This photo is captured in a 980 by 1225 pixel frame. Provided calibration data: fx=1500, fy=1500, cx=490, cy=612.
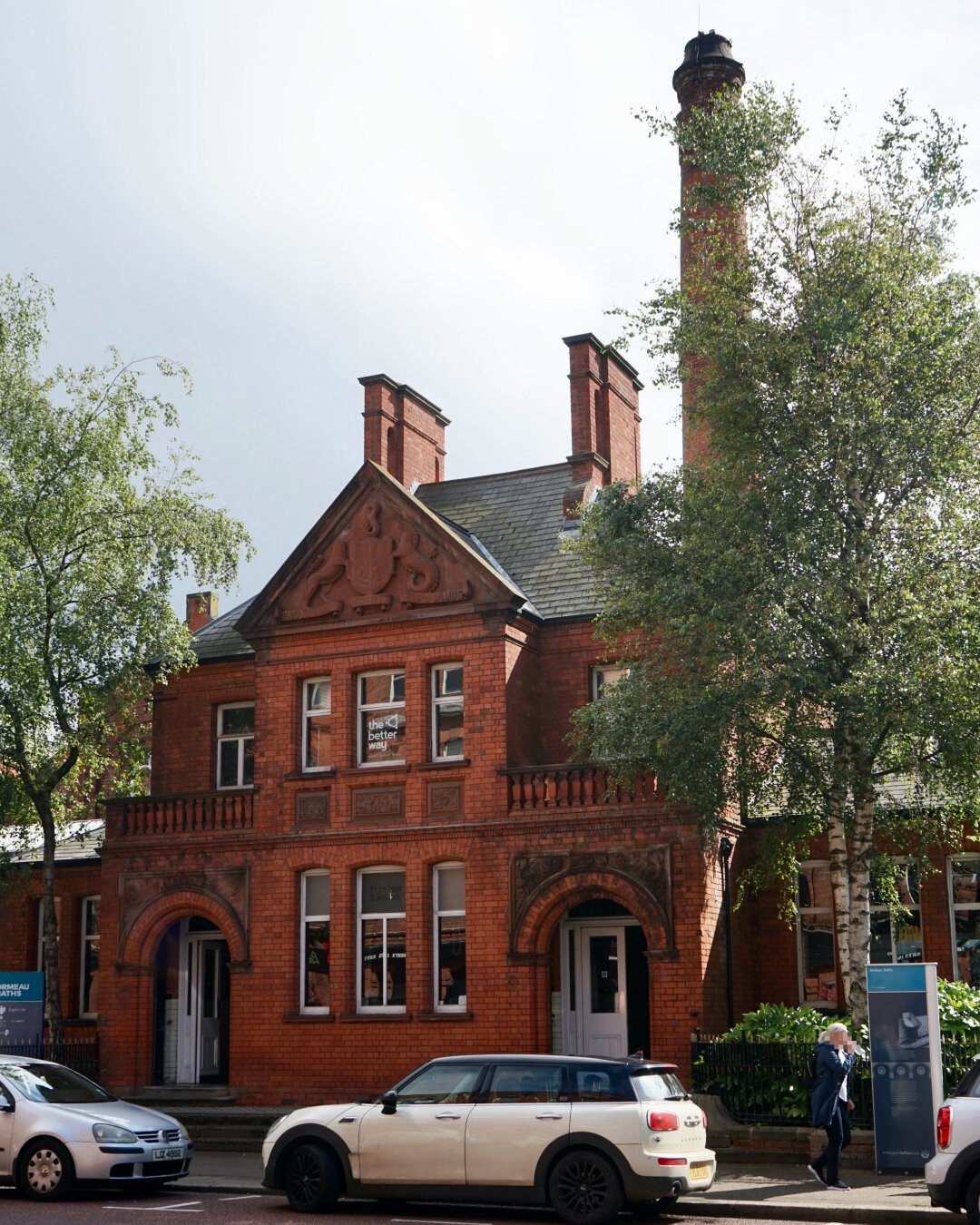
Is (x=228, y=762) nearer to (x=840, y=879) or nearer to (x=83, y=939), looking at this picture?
(x=83, y=939)

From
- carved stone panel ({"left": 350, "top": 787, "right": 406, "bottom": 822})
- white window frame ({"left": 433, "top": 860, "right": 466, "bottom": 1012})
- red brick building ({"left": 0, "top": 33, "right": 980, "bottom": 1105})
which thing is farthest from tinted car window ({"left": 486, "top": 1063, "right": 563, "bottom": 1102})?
carved stone panel ({"left": 350, "top": 787, "right": 406, "bottom": 822})

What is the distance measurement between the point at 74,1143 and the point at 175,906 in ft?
33.5

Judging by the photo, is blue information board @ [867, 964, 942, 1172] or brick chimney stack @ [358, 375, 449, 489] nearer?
blue information board @ [867, 964, 942, 1172]

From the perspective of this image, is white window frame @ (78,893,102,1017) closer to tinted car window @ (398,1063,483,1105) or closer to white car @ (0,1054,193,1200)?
white car @ (0,1054,193,1200)

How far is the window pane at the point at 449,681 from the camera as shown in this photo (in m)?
25.0

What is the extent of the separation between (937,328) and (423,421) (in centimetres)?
1451

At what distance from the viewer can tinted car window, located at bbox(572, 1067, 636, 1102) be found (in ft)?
45.5

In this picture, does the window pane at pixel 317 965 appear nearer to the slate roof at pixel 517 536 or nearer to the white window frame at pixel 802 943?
the slate roof at pixel 517 536

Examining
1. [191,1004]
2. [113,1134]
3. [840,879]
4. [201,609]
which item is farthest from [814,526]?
[201,609]

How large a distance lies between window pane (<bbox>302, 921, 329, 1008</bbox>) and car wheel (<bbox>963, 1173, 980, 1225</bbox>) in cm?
1418

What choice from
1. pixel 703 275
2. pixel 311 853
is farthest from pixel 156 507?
pixel 703 275

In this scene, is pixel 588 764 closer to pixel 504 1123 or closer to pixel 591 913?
pixel 591 913

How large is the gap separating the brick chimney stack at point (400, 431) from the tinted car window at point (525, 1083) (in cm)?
1717

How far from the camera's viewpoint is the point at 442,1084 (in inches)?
578
